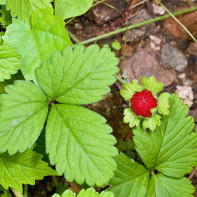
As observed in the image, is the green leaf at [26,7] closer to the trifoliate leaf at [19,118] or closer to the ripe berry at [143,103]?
the trifoliate leaf at [19,118]

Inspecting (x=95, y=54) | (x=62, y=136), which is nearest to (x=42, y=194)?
(x=62, y=136)

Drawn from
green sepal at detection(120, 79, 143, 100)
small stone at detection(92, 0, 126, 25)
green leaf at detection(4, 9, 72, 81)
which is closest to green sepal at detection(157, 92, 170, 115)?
green sepal at detection(120, 79, 143, 100)

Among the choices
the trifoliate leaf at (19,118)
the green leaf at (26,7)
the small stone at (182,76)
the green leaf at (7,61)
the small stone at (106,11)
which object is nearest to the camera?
the trifoliate leaf at (19,118)

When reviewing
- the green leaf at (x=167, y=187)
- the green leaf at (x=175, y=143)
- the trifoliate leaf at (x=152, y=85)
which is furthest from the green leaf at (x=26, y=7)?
the green leaf at (x=167, y=187)

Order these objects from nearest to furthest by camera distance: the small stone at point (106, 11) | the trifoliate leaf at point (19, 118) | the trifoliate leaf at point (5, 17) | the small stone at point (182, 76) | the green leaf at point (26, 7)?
1. the trifoliate leaf at point (19, 118)
2. the green leaf at point (26, 7)
3. the trifoliate leaf at point (5, 17)
4. the small stone at point (106, 11)
5. the small stone at point (182, 76)

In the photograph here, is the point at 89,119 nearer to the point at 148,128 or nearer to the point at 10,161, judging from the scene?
the point at 148,128

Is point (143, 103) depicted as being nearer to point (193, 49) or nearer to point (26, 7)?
point (26, 7)
